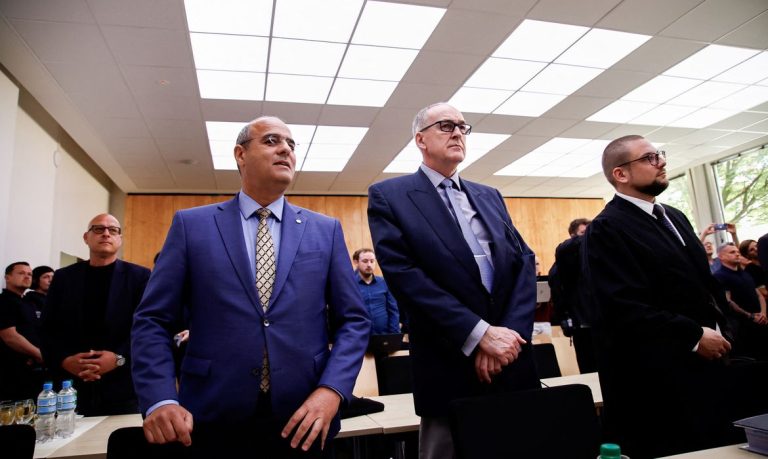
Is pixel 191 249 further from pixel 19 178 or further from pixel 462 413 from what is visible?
pixel 19 178

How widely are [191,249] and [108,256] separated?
1.48 m

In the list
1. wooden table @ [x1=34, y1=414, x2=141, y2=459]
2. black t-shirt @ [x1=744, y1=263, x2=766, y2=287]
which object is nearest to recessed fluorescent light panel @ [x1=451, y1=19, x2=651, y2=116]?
black t-shirt @ [x1=744, y1=263, x2=766, y2=287]

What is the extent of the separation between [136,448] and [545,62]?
469cm

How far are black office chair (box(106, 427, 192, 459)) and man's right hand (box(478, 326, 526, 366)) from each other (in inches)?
33.0

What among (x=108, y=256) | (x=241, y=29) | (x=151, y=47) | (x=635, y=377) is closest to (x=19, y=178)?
(x=151, y=47)

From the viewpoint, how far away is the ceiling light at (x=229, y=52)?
12.9ft

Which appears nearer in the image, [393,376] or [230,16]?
[393,376]

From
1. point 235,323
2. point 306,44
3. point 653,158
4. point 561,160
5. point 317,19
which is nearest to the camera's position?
point 235,323

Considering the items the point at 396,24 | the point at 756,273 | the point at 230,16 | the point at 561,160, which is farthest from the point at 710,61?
the point at 230,16

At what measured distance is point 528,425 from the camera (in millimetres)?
1109

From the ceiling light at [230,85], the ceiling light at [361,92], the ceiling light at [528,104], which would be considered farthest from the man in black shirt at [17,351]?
the ceiling light at [528,104]

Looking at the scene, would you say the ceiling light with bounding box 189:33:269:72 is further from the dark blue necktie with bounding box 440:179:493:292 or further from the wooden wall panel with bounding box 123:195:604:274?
the wooden wall panel with bounding box 123:195:604:274

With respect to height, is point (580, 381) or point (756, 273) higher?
point (756, 273)

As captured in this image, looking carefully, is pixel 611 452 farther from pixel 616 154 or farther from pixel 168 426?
pixel 616 154
